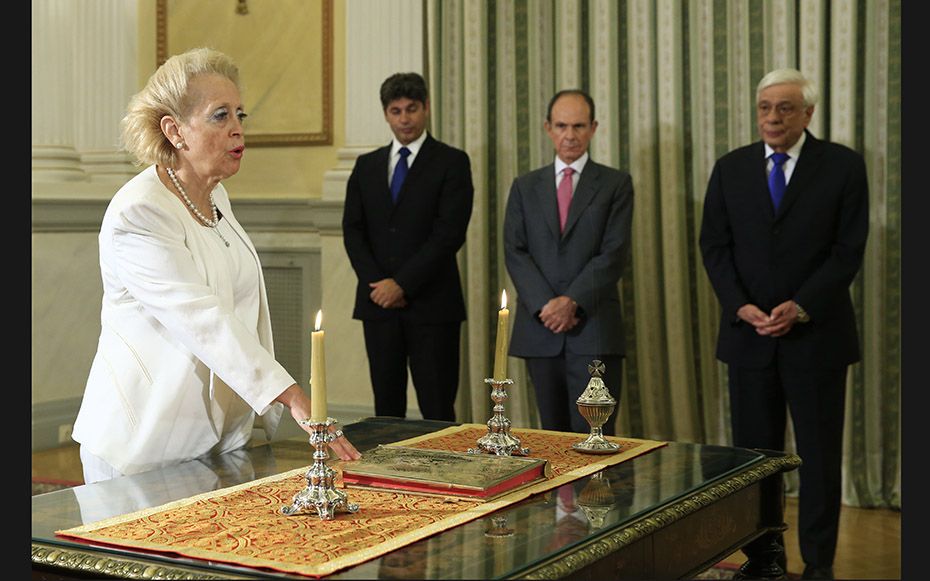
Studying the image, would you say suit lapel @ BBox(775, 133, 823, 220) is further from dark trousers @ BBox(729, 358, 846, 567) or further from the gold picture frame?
the gold picture frame

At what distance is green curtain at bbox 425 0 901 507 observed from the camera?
217 inches

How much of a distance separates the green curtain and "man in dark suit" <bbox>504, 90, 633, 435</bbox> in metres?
1.00

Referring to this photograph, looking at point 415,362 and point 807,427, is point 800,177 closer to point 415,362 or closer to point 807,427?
point 807,427

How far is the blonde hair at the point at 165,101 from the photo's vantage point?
9.02 feet

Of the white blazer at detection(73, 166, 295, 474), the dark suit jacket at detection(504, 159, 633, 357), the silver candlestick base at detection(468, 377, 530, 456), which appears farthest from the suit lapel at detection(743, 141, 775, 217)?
the white blazer at detection(73, 166, 295, 474)

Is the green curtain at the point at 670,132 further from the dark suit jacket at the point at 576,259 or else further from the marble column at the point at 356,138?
the dark suit jacket at the point at 576,259

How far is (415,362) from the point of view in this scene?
5363 mm

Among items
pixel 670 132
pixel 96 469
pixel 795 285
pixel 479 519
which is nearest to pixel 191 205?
pixel 96 469

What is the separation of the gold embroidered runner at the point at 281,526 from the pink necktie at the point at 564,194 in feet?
8.87

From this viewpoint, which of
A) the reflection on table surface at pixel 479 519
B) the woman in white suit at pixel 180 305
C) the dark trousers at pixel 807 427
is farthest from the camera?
the dark trousers at pixel 807 427

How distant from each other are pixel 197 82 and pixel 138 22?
498cm

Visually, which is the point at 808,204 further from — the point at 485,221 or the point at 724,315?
the point at 485,221

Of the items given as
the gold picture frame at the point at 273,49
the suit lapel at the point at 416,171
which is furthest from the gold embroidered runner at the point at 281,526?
the gold picture frame at the point at 273,49

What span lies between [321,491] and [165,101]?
113 cm
